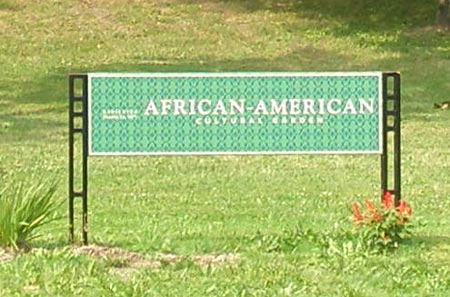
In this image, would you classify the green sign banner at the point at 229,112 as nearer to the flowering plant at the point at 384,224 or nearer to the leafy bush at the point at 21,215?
the flowering plant at the point at 384,224

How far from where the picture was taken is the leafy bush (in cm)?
845

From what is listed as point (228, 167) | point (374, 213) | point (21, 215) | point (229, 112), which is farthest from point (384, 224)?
point (228, 167)

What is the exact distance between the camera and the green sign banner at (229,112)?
9031mm

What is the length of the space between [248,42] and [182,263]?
20515mm

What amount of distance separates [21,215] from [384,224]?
2.28 meters

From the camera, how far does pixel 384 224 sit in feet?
Result: 28.8

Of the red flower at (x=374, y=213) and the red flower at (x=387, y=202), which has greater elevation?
the red flower at (x=387, y=202)

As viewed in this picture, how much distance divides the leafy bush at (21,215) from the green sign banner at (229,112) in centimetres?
67

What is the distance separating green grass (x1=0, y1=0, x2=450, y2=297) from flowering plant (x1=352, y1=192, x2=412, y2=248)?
0.12 meters

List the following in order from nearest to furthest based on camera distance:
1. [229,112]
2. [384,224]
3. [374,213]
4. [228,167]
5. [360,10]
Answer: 1. [384,224]
2. [374,213]
3. [229,112]
4. [228,167]
5. [360,10]

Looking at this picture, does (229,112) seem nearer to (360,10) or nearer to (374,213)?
(374,213)

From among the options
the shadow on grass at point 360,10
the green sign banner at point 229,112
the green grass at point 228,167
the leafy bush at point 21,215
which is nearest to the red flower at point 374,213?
the green grass at point 228,167

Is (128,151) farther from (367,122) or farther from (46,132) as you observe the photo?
(46,132)

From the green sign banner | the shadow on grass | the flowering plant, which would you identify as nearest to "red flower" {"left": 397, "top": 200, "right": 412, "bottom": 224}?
the flowering plant
